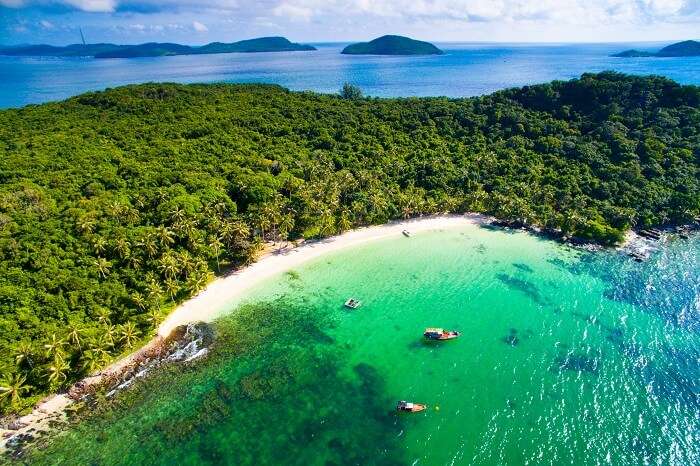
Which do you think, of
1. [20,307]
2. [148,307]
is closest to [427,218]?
[148,307]

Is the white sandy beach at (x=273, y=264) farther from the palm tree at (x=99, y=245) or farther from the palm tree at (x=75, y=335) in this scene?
the palm tree at (x=99, y=245)

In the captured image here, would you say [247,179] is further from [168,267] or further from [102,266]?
[102,266]

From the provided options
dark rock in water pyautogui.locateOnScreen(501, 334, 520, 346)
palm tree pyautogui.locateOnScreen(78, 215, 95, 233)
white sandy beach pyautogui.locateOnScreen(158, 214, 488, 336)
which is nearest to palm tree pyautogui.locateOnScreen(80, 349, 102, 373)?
white sandy beach pyautogui.locateOnScreen(158, 214, 488, 336)

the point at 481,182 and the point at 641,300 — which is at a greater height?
the point at 481,182

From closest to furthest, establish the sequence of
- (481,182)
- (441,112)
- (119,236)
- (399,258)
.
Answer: (119,236) < (399,258) < (481,182) < (441,112)

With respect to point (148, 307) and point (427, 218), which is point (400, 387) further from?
point (427, 218)

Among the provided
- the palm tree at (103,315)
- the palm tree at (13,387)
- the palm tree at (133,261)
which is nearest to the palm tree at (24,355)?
the palm tree at (13,387)

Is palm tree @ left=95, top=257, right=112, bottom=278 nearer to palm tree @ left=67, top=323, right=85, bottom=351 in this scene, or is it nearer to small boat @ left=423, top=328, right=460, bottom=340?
palm tree @ left=67, top=323, right=85, bottom=351
